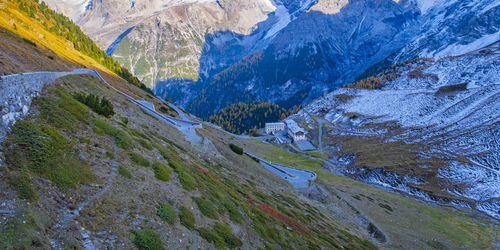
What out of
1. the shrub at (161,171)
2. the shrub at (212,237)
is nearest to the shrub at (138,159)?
the shrub at (161,171)

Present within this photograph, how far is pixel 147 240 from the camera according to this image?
12.1 m

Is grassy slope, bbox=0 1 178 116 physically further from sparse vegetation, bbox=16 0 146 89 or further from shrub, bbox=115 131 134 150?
shrub, bbox=115 131 134 150

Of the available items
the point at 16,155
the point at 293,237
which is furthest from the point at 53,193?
the point at 293,237

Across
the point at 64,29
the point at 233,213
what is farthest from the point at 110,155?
the point at 64,29

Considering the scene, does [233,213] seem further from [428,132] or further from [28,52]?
[428,132]

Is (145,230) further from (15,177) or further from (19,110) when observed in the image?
(19,110)

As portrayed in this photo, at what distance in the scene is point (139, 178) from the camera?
16.8 m

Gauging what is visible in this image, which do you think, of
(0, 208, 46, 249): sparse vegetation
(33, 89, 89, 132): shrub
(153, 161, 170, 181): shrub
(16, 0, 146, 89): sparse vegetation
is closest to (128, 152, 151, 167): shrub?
(153, 161, 170, 181): shrub

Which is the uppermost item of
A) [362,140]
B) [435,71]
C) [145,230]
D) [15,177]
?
[435,71]

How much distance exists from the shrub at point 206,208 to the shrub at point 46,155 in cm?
705

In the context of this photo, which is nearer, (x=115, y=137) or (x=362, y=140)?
(x=115, y=137)

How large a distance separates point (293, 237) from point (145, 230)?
1487 centimetres

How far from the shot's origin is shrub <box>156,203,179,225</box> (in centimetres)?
1451

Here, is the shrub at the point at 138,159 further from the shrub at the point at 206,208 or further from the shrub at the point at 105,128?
the shrub at the point at 206,208
